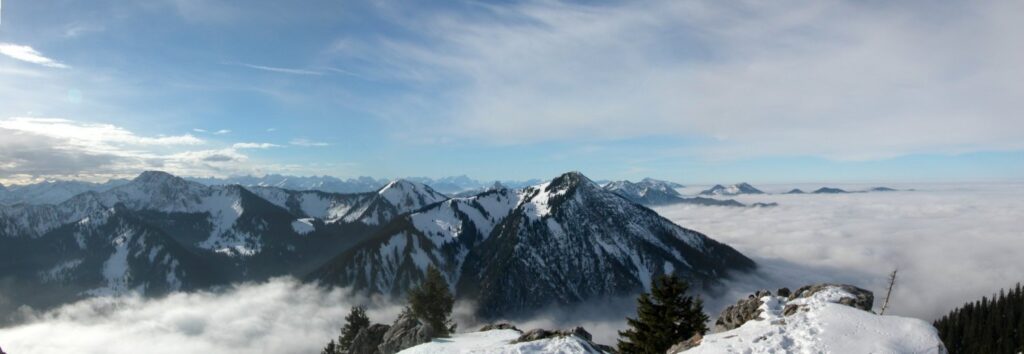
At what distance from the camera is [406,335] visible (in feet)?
178

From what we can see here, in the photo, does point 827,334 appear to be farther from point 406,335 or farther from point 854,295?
point 406,335

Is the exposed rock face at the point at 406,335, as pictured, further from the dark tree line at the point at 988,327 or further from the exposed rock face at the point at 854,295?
the dark tree line at the point at 988,327

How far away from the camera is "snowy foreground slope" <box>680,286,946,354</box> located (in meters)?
24.8

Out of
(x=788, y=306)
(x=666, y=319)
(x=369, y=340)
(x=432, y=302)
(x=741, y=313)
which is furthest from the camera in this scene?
(x=432, y=302)

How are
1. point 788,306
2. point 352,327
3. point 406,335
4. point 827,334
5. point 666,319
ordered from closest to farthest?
point 827,334
point 788,306
point 666,319
point 406,335
point 352,327

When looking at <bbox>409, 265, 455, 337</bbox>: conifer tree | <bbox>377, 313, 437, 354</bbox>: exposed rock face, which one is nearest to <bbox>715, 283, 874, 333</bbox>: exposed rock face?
<bbox>377, 313, 437, 354</bbox>: exposed rock face

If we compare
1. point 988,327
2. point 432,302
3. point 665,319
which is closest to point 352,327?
point 432,302

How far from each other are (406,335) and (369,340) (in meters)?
16.5

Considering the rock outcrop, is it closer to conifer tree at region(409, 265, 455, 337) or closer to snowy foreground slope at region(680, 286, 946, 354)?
snowy foreground slope at region(680, 286, 946, 354)

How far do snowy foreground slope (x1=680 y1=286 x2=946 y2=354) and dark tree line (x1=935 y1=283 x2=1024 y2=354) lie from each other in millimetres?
143704

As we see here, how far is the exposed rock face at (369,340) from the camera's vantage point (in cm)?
6644

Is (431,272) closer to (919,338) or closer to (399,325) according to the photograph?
(399,325)

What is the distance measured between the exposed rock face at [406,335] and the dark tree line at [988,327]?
150 m

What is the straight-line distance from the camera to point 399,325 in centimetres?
5894
